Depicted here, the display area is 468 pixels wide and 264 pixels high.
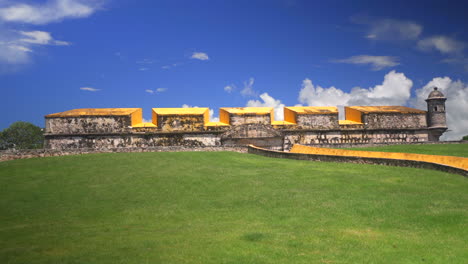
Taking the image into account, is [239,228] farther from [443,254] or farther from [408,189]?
[408,189]

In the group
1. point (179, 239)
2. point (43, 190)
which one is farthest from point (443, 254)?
point (43, 190)

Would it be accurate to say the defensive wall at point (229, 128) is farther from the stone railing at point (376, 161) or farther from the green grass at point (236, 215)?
the green grass at point (236, 215)

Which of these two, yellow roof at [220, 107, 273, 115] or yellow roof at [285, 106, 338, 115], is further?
yellow roof at [285, 106, 338, 115]

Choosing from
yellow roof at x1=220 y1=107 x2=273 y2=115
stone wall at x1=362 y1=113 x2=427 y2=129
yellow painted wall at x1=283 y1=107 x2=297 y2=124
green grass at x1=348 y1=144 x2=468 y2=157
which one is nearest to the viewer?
green grass at x1=348 y1=144 x2=468 y2=157

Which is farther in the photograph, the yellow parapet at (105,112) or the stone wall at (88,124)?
the yellow parapet at (105,112)

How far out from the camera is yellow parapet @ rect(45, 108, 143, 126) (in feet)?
118

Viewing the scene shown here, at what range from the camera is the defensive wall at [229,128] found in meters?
35.6

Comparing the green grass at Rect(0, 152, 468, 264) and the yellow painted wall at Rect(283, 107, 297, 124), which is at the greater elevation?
the yellow painted wall at Rect(283, 107, 297, 124)

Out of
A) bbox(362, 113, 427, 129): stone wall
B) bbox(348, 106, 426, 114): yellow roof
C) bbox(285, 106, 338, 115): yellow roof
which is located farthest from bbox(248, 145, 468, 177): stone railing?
bbox(348, 106, 426, 114): yellow roof

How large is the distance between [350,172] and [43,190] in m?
12.0

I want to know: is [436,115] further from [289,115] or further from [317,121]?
[289,115]

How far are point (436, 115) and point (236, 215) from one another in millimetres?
36048

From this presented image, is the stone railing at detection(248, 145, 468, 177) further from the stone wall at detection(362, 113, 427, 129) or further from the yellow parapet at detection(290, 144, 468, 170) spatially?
the stone wall at detection(362, 113, 427, 129)

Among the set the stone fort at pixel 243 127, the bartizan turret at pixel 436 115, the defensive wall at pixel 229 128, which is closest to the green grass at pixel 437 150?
the stone fort at pixel 243 127
